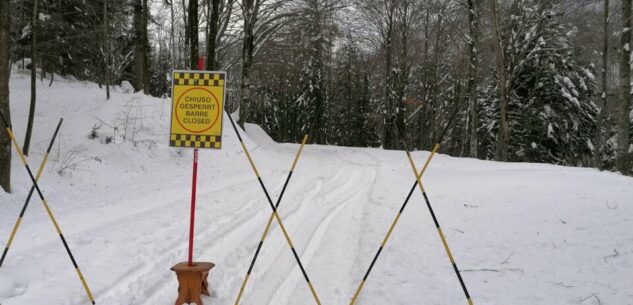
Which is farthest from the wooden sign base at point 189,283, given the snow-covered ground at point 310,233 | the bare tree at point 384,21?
the bare tree at point 384,21

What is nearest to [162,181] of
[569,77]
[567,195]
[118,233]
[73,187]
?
[73,187]

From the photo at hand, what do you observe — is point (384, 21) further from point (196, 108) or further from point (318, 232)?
point (196, 108)

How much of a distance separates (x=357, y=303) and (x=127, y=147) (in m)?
10.3

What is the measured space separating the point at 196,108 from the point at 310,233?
10.8 feet

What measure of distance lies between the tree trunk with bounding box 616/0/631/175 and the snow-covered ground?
148 inches

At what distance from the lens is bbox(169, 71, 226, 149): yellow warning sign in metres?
4.74

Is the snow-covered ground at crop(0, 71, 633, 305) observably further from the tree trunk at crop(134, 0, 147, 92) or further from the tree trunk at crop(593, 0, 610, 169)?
the tree trunk at crop(593, 0, 610, 169)

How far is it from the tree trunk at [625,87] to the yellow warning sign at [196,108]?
12980 millimetres

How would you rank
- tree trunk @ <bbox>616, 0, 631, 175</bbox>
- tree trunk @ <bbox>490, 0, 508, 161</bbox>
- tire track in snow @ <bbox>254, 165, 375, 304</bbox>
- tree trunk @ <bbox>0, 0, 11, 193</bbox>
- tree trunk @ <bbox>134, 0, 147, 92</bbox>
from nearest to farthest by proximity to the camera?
tire track in snow @ <bbox>254, 165, 375, 304</bbox> → tree trunk @ <bbox>0, 0, 11, 193</bbox> → tree trunk @ <bbox>616, 0, 631, 175</bbox> → tree trunk @ <bbox>490, 0, 508, 161</bbox> → tree trunk @ <bbox>134, 0, 147, 92</bbox>

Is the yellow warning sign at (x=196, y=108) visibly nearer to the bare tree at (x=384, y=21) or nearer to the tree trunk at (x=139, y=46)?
the tree trunk at (x=139, y=46)

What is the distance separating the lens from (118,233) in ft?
20.9

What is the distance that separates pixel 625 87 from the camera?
41.5ft

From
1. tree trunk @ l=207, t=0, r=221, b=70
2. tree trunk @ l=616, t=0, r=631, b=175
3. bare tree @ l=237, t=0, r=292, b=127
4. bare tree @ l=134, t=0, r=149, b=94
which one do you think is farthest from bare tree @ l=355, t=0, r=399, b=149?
tree trunk @ l=616, t=0, r=631, b=175

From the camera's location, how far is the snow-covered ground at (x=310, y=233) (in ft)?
15.4
